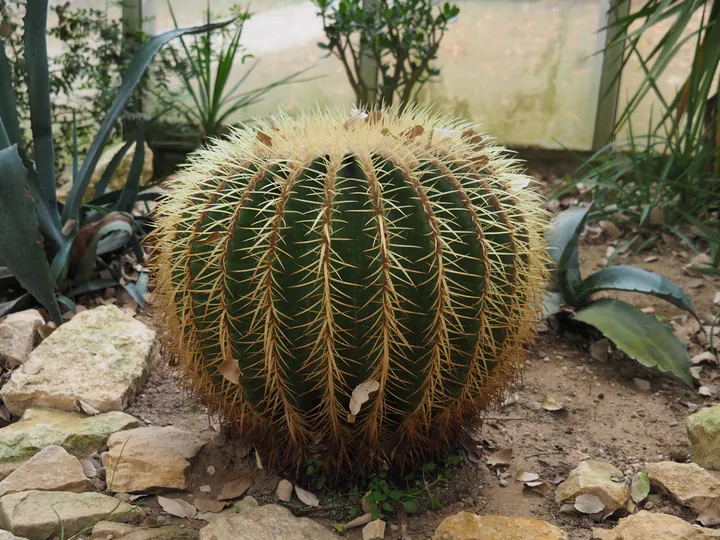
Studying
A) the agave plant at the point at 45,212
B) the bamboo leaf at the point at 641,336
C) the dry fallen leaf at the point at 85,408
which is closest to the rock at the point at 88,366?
the dry fallen leaf at the point at 85,408

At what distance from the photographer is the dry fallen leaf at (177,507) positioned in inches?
65.0

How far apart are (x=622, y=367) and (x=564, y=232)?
514 mm

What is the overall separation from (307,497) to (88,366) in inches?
32.8

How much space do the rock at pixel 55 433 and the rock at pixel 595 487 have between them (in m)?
1.10

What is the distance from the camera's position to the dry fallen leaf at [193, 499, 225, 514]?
1.69 meters

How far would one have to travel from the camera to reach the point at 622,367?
102 inches

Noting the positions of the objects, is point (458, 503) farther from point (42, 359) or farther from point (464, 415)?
point (42, 359)

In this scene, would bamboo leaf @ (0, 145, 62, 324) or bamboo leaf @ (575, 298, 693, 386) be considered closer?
bamboo leaf @ (0, 145, 62, 324)

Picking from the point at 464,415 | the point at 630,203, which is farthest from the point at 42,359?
the point at 630,203

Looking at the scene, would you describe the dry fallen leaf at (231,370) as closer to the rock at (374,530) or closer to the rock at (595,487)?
the rock at (374,530)

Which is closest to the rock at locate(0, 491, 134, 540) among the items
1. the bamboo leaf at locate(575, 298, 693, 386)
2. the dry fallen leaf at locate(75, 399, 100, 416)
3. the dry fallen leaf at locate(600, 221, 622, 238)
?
the dry fallen leaf at locate(75, 399, 100, 416)

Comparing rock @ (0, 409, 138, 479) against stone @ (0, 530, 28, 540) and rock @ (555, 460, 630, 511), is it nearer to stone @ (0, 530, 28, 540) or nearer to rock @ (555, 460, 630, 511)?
stone @ (0, 530, 28, 540)

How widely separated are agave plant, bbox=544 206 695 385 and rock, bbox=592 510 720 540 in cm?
80

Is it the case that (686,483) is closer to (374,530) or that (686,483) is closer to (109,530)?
(374,530)
